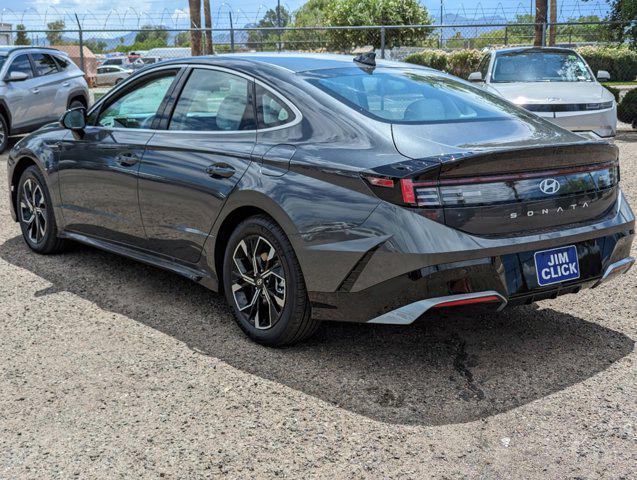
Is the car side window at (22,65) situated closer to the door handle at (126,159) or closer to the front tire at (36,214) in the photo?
the front tire at (36,214)

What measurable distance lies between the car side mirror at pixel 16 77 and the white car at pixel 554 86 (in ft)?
24.6

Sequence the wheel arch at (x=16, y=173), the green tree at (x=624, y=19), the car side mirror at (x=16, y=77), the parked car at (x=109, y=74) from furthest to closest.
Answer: the parked car at (x=109, y=74) < the green tree at (x=624, y=19) < the car side mirror at (x=16, y=77) < the wheel arch at (x=16, y=173)

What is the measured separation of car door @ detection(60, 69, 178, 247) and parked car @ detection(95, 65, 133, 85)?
41289 millimetres

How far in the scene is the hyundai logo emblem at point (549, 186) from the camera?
4.00 m

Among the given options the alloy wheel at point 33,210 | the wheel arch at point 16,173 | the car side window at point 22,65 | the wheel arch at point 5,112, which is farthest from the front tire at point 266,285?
the car side window at point 22,65

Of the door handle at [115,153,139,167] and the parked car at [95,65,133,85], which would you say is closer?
the door handle at [115,153,139,167]

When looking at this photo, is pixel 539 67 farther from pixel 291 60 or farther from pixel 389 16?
pixel 389 16

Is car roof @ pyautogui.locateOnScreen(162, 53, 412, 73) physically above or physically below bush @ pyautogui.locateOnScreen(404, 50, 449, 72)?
above

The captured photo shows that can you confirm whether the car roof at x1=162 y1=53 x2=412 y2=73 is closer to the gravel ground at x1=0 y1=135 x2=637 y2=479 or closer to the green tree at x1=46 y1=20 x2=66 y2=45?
the gravel ground at x1=0 y1=135 x2=637 y2=479

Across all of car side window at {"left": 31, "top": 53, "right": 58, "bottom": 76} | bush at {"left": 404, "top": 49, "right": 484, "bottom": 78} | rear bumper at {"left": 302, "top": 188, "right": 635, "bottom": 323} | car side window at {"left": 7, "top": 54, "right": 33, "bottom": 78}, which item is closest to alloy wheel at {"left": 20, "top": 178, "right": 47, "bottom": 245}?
rear bumper at {"left": 302, "top": 188, "right": 635, "bottom": 323}

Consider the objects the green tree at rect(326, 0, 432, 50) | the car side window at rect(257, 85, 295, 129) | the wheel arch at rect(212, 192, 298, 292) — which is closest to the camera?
the wheel arch at rect(212, 192, 298, 292)

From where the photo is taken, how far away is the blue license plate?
4008mm

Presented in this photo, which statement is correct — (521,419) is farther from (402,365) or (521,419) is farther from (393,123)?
(393,123)

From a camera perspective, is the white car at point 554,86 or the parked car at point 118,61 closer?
the white car at point 554,86
